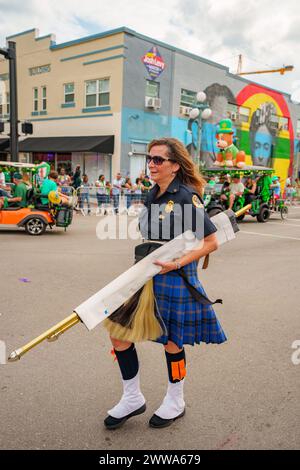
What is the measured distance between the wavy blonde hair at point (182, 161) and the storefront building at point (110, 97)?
1738cm

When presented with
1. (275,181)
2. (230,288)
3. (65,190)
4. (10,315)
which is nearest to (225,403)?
(10,315)

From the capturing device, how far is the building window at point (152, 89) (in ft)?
68.5

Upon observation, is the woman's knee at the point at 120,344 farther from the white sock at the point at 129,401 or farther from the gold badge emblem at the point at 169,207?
the gold badge emblem at the point at 169,207

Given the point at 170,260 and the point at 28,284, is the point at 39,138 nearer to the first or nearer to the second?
the point at 28,284

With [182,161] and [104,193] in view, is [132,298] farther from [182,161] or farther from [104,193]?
[104,193]

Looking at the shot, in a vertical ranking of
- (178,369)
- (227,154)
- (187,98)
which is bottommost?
(178,369)

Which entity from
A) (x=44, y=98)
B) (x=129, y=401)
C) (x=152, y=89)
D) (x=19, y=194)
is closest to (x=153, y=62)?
(x=152, y=89)

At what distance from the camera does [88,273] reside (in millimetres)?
6496

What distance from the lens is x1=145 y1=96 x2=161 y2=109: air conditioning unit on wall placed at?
20.7 m

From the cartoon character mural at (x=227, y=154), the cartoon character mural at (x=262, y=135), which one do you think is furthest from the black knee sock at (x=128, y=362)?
the cartoon character mural at (x=262, y=135)

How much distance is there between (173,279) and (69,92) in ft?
71.7

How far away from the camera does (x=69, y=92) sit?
22188mm

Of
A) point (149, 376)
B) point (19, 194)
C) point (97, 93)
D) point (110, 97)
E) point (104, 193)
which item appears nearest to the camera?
point (149, 376)

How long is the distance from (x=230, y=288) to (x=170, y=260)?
3676 mm
